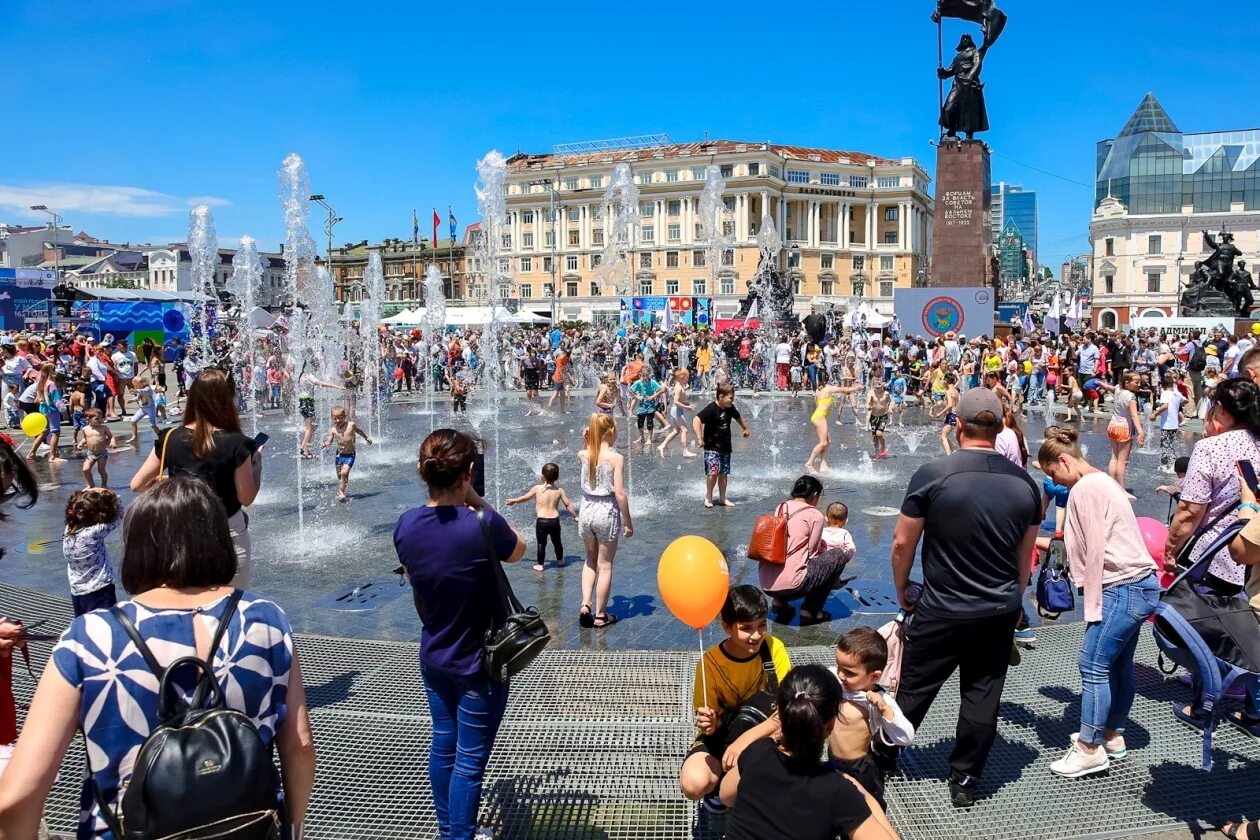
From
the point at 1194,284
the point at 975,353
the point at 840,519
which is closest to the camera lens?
the point at 840,519

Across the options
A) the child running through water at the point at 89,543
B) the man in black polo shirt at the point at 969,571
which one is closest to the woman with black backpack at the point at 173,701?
the man in black polo shirt at the point at 969,571

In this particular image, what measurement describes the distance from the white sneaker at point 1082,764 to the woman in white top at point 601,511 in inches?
117

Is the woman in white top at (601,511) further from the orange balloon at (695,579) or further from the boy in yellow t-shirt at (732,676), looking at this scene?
the boy in yellow t-shirt at (732,676)

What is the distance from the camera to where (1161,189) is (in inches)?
3514

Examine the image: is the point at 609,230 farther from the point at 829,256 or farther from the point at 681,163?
the point at 829,256

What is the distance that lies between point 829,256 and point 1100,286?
90.0 feet

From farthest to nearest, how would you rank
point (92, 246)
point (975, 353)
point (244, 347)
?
point (92, 246), point (244, 347), point (975, 353)

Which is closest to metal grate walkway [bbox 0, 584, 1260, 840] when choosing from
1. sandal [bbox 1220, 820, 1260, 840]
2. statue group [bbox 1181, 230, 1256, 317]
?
sandal [bbox 1220, 820, 1260, 840]

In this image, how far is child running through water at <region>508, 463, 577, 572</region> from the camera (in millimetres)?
7062

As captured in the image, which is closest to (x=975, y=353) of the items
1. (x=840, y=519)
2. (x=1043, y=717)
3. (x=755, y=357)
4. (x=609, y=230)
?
(x=755, y=357)

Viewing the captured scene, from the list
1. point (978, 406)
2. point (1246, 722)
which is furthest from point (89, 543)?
point (1246, 722)

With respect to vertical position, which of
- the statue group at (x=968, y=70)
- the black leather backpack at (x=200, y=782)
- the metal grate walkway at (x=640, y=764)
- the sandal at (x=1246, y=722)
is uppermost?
→ the statue group at (x=968, y=70)

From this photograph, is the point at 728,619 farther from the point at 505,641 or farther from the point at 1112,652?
the point at 1112,652

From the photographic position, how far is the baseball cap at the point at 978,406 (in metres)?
3.71
